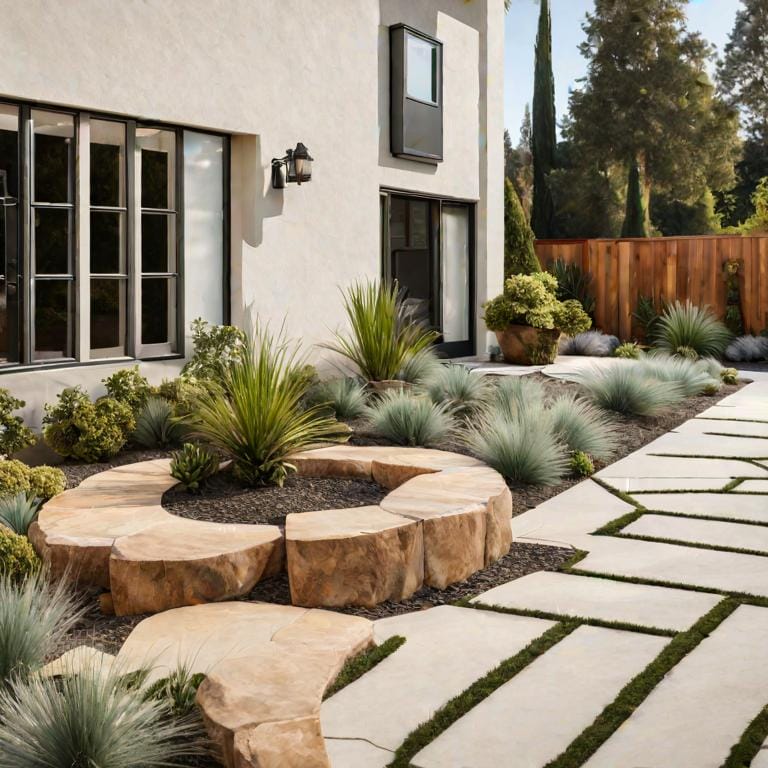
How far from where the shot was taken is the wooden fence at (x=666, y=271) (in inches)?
558

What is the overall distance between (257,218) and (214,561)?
503cm

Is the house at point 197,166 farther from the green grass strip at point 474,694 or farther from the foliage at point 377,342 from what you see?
the green grass strip at point 474,694

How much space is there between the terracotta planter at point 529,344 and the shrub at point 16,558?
8.28m

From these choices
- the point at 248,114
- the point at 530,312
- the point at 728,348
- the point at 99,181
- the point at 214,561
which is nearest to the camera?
the point at 214,561

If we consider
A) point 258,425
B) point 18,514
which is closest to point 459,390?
point 258,425

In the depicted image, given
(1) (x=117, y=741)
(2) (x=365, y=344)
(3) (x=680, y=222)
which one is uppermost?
(3) (x=680, y=222)

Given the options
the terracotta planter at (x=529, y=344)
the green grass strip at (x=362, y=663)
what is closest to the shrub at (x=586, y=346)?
the terracotta planter at (x=529, y=344)

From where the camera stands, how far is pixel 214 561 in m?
3.71

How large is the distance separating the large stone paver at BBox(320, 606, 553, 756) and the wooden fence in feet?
39.2

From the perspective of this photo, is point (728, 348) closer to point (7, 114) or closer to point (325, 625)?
point (7, 114)

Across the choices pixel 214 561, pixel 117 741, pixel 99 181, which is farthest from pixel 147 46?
pixel 117 741

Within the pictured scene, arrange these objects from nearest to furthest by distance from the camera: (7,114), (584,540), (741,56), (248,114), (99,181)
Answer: (584,540) < (7,114) < (99,181) < (248,114) < (741,56)

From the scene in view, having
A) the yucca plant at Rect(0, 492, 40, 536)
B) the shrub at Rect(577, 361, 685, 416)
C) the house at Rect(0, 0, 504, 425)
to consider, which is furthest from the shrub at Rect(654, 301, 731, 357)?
the yucca plant at Rect(0, 492, 40, 536)

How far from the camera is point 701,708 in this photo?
2.80m
